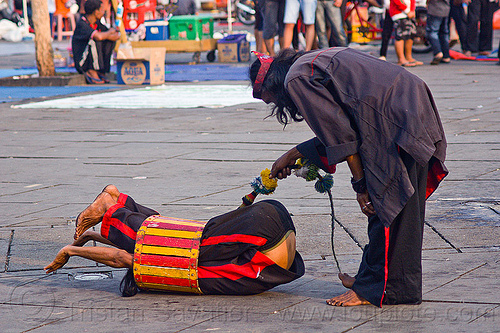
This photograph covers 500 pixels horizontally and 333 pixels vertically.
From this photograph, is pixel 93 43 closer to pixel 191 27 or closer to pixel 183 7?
pixel 191 27

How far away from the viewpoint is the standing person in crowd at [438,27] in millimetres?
12352

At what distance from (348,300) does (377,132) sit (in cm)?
70

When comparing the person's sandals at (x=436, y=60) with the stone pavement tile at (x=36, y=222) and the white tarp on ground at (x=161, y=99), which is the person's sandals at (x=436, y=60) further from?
the stone pavement tile at (x=36, y=222)

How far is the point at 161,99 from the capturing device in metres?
9.78

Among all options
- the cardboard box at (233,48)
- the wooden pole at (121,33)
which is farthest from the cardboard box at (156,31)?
the wooden pole at (121,33)

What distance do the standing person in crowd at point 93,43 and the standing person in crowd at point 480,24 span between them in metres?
6.58

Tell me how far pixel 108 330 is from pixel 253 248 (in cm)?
68

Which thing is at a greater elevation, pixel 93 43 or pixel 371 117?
pixel 371 117

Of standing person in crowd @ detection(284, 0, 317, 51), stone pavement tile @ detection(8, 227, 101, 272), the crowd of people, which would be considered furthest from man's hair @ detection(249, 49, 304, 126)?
standing person in crowd @ detection(284, 0, 317, 51)

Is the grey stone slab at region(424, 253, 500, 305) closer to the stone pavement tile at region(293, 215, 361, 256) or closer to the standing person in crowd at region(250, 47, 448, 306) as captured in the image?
the standing person in crowd at region(250, 47, 448, 306)

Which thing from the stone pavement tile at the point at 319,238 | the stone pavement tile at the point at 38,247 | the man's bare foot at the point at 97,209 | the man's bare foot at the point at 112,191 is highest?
the man's bare foot at the point at 112,191

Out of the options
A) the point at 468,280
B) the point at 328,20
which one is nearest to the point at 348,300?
the point at 468,280

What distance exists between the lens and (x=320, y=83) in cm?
279

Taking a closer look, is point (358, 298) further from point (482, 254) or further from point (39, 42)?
point (39, 42)
